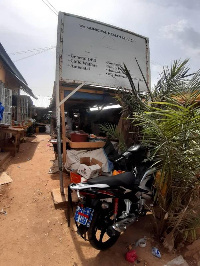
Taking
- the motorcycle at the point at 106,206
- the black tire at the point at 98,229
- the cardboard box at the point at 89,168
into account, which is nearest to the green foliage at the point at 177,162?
the motorcycle at the point at 106,206

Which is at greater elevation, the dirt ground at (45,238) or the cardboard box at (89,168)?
the cardboard box at (89,168)

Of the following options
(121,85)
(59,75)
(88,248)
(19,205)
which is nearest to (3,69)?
(59,75)

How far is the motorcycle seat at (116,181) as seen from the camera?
92.8 inches

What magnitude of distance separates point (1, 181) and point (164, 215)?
176 inches

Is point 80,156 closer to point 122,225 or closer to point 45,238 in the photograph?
point 45,238

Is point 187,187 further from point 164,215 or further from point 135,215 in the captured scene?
point 135,215

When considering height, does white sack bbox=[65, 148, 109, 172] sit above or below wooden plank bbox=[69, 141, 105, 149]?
below

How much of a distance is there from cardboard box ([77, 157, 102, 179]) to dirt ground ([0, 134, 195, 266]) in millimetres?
1055

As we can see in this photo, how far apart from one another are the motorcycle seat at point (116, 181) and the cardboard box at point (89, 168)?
2138 mm

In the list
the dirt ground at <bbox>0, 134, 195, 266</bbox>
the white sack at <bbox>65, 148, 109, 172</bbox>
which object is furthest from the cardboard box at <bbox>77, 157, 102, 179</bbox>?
the dirt ground at <bbox>0, 134, 195, 266</bbox>

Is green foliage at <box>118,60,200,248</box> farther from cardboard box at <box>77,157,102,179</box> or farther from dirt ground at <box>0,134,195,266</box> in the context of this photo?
cardboard box at <box>77,157,102,179</box>

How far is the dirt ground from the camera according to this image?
2494 millimetres

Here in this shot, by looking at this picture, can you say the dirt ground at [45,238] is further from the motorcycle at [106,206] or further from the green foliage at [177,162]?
the green foliage at [177,162]

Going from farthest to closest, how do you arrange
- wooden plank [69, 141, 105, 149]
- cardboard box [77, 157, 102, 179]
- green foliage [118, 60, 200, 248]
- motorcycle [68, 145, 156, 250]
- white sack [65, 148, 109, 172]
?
wooden plank [69, 141, 105, 149]
white sack [65, 148, 109, 172]
cardboard box [77, 157, 102, 179]
motorcycle [68, 145, 156, 250]
green foliage [118, 60, 200, 248]
